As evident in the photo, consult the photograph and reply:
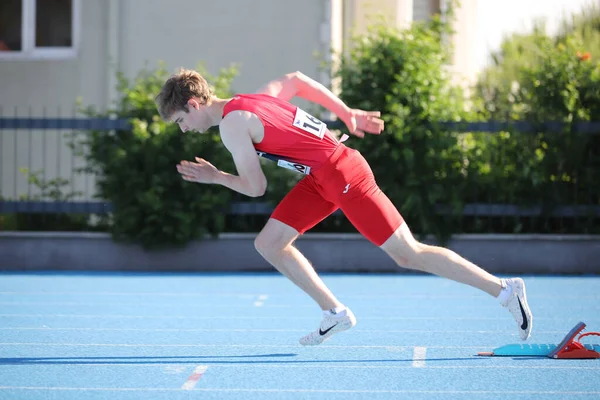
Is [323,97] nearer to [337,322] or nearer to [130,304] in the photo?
[337,322]

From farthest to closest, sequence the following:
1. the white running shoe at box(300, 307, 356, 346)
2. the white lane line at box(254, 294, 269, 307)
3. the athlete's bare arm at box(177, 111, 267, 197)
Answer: the white lane line at box(254, 294, 269, 307), the white running shoe at box(300, 307, 356, 346), the athlete's bare arm at box(177, 111, 267, 197)

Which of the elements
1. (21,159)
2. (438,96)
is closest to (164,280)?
(438,96)

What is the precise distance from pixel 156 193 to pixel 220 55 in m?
3.82

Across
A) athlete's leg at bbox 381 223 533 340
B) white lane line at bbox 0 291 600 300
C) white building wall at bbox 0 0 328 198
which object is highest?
white building wall at bbox 0 0 328 198

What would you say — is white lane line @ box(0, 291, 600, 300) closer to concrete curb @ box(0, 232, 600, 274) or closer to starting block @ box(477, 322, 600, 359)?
concrete curb @ box(0, 232, 600, 274)

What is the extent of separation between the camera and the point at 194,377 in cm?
530

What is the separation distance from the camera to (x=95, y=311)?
321 inches

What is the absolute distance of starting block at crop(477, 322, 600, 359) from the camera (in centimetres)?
581

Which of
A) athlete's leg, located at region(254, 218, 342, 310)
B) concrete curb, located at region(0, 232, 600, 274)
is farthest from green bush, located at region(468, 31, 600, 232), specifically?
athlete's leg, located at region(254, 218, 342, 310)

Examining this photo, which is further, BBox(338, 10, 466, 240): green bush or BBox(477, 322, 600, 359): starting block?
BBox(338, 10, 466, 240): green bush

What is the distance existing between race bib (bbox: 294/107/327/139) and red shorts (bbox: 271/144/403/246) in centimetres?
15

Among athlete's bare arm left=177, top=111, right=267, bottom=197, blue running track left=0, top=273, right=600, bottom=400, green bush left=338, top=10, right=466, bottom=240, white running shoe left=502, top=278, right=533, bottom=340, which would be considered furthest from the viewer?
green bush left=338, top=10, right=466, bottom=240

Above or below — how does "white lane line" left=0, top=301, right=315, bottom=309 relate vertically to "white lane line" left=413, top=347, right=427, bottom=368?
below

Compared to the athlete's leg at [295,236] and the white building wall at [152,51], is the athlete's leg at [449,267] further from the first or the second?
the white building wall at [152,51]
